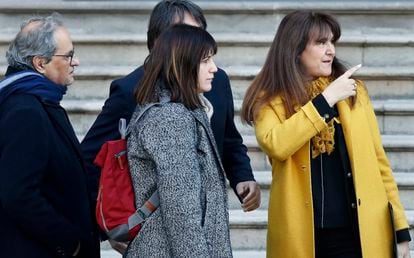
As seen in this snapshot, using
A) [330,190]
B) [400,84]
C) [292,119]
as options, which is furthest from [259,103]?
[400,84]

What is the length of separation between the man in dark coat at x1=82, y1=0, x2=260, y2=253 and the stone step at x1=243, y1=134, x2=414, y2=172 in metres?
1.87

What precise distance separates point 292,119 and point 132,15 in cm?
317

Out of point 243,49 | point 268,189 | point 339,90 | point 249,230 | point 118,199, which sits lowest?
point 249,230

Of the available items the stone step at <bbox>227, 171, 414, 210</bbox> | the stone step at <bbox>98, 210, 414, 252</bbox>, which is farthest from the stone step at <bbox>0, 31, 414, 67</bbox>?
the stone step at <bbox>98, 210, 414, 252</bbox>

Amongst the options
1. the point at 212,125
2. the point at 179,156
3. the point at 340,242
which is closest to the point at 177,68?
the point at 179,156

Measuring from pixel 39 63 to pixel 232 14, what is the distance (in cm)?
322

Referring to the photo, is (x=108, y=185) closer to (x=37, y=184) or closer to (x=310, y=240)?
(x=37, y=184)

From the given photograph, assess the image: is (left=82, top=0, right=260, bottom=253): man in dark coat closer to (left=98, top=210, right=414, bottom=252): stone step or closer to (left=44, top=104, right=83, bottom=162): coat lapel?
(left=44, top=104, right=83, bottom=162): coat lapel

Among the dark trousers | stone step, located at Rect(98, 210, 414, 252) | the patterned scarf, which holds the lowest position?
stone step, located at Rect(98, 210, 414, 252)

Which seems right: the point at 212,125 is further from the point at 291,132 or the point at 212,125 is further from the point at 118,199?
the point at 118,199

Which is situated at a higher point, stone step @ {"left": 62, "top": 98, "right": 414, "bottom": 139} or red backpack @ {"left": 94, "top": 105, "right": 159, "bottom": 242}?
stone step @ {"left": 62, "top": 98, "right": 414, "bottom": 139}

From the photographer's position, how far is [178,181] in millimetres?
3391

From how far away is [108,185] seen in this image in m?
3.60

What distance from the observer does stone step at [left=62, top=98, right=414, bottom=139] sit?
6.46 meters
